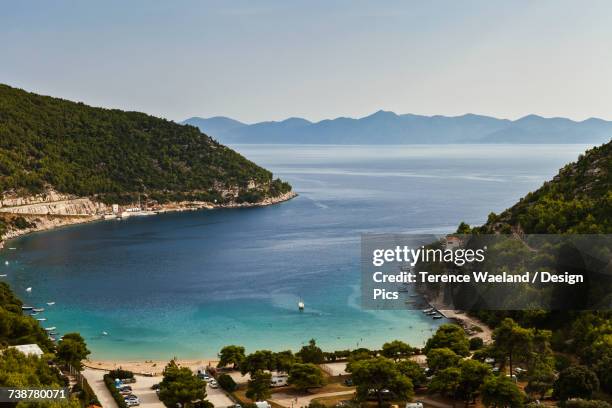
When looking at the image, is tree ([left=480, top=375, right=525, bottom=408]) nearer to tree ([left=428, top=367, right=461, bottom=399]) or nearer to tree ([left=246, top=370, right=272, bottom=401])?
tree ([left=428, top=367, right=461, bottom=399])

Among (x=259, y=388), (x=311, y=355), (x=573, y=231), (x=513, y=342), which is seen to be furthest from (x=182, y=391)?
(x=573, y=231)

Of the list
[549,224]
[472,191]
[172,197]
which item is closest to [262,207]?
[172,197]

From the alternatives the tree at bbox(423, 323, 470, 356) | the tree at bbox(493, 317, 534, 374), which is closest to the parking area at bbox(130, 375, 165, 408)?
the tree at bbox(423, 323, 470, 356)

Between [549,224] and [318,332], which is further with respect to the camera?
[549,224]

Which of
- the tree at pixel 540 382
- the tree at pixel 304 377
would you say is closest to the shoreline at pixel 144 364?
the tree at pixel 304 377

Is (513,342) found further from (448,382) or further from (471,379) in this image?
(448,382)

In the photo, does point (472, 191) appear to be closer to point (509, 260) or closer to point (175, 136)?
point (175, 136)

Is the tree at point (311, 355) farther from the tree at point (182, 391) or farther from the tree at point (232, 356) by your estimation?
the tree at point (182, 391)
